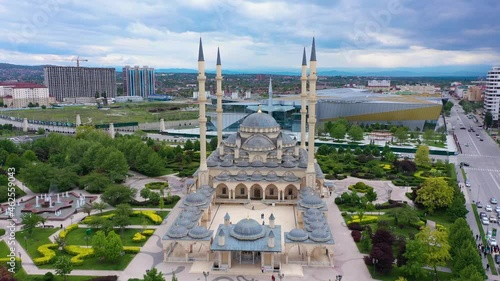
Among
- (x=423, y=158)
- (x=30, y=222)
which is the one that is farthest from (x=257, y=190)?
(x=423, y=158)

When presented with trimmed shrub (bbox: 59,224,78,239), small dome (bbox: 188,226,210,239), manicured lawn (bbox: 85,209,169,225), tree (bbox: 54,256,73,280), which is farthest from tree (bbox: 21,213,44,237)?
small dome (bbox: 188,226,210,239)

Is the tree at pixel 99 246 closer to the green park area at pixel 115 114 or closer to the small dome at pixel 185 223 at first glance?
the small dome at pixel 185 223

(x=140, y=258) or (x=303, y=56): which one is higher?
(x=303, y=56)

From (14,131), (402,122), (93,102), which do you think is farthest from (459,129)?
(93,102)

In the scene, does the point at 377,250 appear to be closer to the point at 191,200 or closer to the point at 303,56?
the point at 191,200

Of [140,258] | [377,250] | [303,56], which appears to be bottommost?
[140,258]

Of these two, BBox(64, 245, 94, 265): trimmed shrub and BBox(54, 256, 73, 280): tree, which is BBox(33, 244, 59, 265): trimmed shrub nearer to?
BBox(64, 245, 94, 265): trimmed shrub

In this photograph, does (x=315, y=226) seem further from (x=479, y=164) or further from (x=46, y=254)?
(x=479, y=164)
